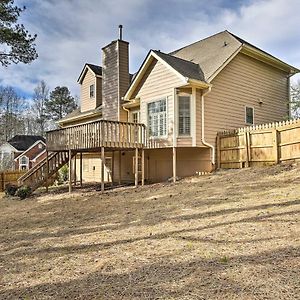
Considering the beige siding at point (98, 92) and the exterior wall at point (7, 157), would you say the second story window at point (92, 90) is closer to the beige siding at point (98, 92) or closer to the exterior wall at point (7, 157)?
the beige siding at point (98, 92)

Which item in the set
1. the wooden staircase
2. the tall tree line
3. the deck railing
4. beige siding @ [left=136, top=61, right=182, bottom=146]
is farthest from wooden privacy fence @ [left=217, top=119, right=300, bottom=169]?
the tall tree line

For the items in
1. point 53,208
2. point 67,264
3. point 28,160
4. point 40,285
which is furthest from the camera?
point 28,160

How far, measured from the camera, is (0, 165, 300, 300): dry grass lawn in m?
3.71

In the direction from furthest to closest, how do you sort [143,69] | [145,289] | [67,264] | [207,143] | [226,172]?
1. [143,69]
2. [207,143]
3. [226,172]
4. [67,264]
5. [145,289]

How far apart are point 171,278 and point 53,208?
24.6 feet

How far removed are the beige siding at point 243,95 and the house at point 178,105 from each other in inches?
1.8

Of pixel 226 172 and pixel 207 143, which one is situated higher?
pixel 207 143

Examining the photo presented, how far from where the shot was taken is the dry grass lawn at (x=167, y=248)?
3.71 m

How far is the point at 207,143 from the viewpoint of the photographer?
13.3 metres

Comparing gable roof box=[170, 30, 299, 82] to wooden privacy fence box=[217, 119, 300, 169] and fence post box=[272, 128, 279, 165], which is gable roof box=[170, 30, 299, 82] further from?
fence post box=[272, 128, 279, 165]

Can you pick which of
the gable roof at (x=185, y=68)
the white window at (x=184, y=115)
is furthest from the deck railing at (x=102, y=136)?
the gable roof at (x=185, y=68)

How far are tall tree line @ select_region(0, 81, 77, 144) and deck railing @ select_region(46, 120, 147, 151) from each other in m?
30.5

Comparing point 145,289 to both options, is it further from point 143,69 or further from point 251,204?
point 143,69

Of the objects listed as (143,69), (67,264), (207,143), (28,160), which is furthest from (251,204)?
(28,160)
